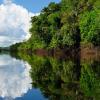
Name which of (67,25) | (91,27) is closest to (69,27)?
(67,25)

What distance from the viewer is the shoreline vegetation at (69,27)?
6912 cm

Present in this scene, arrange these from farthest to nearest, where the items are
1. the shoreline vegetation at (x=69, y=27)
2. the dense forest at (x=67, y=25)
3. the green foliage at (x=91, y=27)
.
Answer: the dense forest at (x=67, y=25) → the shoreline vegetation at (x=69, y=27) → the green foliage at (x=91, y=27)

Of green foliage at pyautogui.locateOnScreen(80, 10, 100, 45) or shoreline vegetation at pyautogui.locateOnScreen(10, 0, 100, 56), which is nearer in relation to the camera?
green foliage at pyautogui.locateOnScreen(80, 10, 100, 45)

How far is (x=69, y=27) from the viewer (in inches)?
3004

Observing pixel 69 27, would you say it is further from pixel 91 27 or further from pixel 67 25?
pixel 91 27

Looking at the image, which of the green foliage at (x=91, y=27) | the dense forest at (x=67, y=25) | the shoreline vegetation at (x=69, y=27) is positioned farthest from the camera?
the dense forest at (x=67, y=25)

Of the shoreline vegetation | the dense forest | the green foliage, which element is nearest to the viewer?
the green foliage

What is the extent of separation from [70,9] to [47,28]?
844cm

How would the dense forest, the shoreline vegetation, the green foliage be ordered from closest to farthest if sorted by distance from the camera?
1. the green foliage
2. the shoreline vegetation
3. the dense forest

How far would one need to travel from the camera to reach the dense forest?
2751 inches

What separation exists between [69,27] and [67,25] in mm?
913

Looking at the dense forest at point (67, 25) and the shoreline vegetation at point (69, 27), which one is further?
the dense forest at point (67, 25)

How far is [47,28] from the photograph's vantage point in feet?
298

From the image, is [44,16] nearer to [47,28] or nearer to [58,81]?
[47,28]
